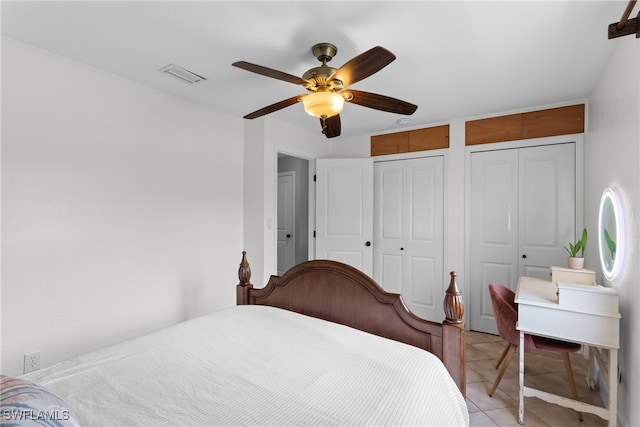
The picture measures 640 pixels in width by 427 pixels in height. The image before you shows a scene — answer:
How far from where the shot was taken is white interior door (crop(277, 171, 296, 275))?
5168mm

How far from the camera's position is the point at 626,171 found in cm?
185

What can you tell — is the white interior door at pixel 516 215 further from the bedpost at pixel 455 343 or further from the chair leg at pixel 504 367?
the bedpost at pixel 455 343

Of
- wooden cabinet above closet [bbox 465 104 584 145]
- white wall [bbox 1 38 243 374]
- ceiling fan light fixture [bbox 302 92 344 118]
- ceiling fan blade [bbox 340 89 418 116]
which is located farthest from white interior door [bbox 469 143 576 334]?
white wall [bbox 1 38 243 374]

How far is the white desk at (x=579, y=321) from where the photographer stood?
1.83m

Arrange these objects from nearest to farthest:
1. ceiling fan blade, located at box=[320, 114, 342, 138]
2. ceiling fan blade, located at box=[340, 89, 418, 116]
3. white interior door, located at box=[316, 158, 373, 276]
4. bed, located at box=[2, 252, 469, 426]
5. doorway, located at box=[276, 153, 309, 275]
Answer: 1. bed, located at box=[2, 252, 469, 426]
2. ceiling fan blade, located at box=[340, 89, 418, 116]
3. ceiling fan blade, located at box=[320, 114, 342, 138]
4. white interior door, located at box=[316, 158, 373, 276]
5. doorway, located at box=[276, 153, 309, 275]

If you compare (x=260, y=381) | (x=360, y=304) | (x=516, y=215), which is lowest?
(x=260, y=381)

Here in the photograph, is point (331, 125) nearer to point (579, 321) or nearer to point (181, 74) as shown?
point (181, 74)

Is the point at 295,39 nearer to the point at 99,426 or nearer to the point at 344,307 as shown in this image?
the point at 344,307

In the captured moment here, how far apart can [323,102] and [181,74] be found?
4.25 feet

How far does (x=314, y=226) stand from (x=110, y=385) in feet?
10.5

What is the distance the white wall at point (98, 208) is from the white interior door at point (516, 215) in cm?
276

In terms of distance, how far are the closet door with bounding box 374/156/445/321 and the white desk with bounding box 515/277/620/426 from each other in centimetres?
172

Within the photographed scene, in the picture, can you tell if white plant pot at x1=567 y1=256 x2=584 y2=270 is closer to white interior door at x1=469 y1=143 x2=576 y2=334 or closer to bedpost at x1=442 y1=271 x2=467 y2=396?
white interior door at x1=469 y1=143 x2=576 y2=334

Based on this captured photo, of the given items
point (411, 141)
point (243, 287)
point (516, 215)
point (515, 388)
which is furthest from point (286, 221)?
point (515, 388)
